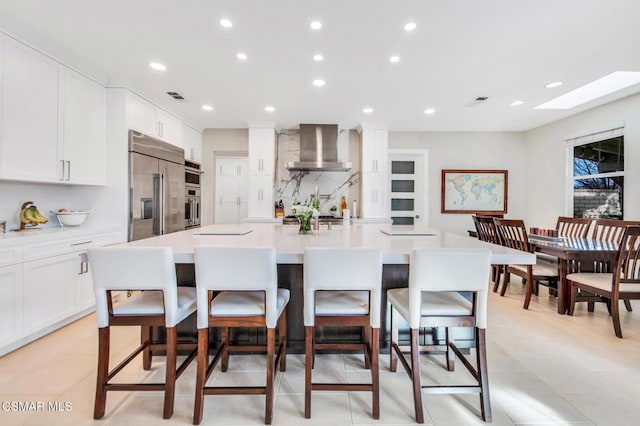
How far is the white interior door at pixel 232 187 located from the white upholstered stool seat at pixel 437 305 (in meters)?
4.40

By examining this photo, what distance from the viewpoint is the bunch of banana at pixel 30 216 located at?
280 cm

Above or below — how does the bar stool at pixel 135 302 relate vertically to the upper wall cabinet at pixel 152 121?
below

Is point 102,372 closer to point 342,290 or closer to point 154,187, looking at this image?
point 342,290

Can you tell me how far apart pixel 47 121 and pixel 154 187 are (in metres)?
1.30

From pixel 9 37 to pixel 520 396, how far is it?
4457 millimetres

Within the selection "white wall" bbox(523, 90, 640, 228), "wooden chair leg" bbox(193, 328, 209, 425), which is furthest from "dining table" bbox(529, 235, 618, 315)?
"wooden chair leg" bbox(193, 328, 209, 425)

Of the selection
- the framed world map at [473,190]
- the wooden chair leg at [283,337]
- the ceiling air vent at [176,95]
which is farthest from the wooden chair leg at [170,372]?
the framed world map at [473,190]

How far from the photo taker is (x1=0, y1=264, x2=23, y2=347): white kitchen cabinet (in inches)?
85.1

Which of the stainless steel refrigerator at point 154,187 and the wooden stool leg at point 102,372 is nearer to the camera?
the wooden stool leg at point 102,372

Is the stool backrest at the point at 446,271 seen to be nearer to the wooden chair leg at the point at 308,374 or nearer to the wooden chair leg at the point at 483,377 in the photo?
the wooden chair leg at the point at 483,377

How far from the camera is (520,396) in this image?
177 cm

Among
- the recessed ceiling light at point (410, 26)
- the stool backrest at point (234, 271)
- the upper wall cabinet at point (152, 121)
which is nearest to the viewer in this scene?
the stool backrest at point (234, 271)

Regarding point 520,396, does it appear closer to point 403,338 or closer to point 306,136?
point 403,338

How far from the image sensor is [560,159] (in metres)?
4.95
